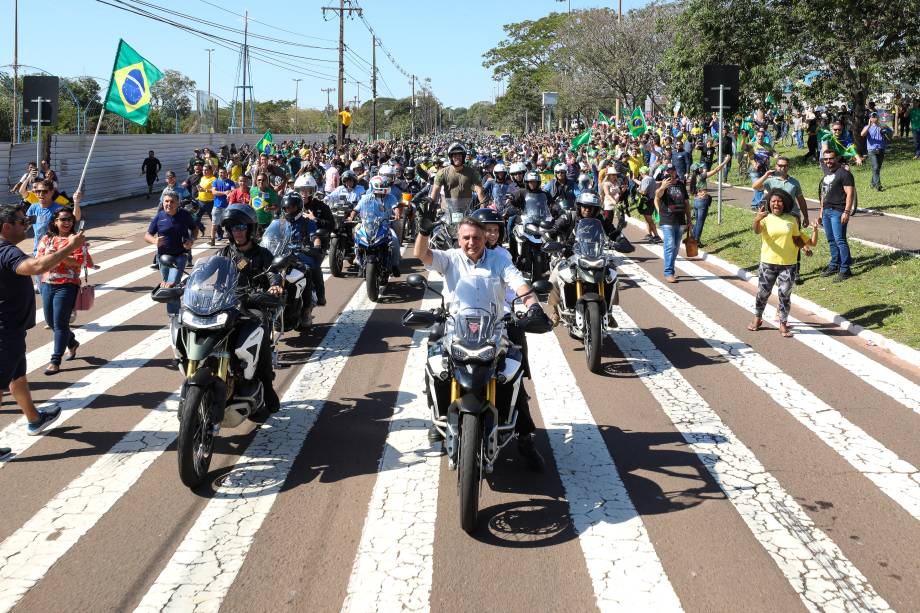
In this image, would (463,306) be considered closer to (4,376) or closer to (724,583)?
(724,583)

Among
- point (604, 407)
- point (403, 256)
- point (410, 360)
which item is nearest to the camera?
point (604, 407)

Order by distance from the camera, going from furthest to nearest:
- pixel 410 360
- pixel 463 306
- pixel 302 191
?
pixel 302 191 → pixel 410 360 → pixel 463 306

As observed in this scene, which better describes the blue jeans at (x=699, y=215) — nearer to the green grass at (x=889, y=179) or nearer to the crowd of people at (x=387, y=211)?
the crowd of people at (x=387, y=211)

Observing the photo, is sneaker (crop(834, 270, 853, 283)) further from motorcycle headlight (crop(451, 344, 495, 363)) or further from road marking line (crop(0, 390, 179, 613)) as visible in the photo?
road marking line (crop(0, 390, 179, 613))

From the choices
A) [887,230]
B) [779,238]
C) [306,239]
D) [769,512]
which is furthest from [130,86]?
[887,230]

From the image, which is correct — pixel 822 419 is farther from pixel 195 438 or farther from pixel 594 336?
pixel 195 438

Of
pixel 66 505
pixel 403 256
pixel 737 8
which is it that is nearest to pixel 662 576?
pixel 66 505

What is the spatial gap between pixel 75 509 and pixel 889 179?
73.0ft

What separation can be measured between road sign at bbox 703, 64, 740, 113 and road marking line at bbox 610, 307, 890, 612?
35.3 ft

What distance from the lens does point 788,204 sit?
31.6 feet

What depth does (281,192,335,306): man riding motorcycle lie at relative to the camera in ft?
33.7

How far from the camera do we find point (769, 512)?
5.14m

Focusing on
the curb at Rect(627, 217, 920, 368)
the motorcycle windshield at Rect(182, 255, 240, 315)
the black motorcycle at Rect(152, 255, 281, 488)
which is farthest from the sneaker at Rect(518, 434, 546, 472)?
the curb at Rect(627, 217, 920, 368)

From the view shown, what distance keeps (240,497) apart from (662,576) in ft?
8.81
